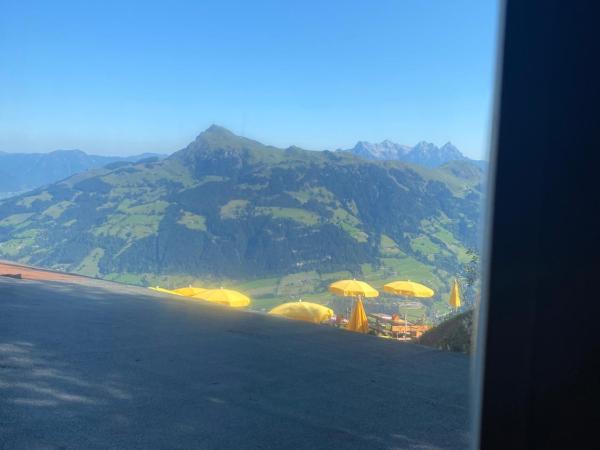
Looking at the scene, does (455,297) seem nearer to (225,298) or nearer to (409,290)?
(409,290)

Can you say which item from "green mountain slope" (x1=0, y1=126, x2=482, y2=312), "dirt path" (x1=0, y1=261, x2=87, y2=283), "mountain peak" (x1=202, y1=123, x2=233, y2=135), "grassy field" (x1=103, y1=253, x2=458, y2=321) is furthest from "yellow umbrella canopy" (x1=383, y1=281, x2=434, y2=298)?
"mountain peak" (x1=202, y1=123, x2=233, y2=135)

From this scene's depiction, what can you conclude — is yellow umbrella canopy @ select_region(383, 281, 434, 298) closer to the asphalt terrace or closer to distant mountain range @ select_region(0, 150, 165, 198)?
the asphalt terrace

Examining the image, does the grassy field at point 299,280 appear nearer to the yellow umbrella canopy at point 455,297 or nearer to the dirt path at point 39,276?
the yellow umbrella canopy at point 455,297

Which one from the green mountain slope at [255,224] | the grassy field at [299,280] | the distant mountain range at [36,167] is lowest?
the grassy field at [299,280]

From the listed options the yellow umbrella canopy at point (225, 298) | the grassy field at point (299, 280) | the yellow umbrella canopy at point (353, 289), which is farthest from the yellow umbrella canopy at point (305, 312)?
the grassy field at point (299, 280)

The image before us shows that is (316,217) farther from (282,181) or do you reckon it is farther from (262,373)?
(262,373)

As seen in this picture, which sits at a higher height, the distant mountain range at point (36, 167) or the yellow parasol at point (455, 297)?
the distant mountain range at point (36, 167)
